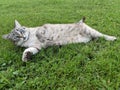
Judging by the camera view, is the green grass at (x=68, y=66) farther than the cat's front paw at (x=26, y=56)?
No

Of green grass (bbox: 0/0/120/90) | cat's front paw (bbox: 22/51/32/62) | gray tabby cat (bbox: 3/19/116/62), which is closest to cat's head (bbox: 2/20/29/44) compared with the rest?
gray tabby cat (bbox: 3/19/116/62)

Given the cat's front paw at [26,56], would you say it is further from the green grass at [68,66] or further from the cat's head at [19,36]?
the cat's head at [19,36]

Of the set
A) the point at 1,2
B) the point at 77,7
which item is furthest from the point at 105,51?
the point at 1,2

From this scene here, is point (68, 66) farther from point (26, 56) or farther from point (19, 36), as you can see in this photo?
point (19, 36)

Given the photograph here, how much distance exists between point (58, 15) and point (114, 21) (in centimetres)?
179

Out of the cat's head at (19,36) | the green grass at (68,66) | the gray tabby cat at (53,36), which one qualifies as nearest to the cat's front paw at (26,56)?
the green grass at (68,66)

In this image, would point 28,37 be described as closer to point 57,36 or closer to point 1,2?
point 57,36

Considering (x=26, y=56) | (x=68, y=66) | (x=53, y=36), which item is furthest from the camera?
(x=53, y=36)

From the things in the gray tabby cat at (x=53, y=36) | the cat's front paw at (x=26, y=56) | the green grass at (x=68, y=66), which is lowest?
the green grass at (x=68, y=66)

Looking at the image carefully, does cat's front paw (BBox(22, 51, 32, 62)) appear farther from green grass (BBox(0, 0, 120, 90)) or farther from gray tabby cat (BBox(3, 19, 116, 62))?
gray tabby cat (BBox(3, 19, 116, 62))

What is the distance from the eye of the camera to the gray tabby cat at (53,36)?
457cm

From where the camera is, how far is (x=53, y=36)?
465 cm

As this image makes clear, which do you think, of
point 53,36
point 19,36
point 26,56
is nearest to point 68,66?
point 26,56

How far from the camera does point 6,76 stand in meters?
3.79
